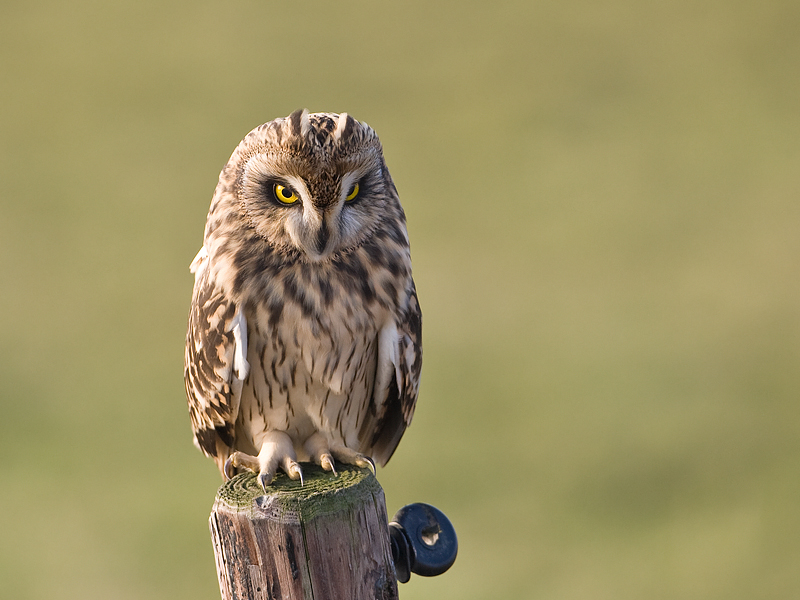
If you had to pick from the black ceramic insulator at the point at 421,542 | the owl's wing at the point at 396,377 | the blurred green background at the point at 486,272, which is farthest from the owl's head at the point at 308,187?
the blurred green background at the point at 486,272

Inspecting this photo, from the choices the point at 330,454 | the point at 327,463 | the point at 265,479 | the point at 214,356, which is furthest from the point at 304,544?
the point at 214,356

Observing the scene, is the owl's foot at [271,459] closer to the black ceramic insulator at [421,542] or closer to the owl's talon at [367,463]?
the owl's talon at [367,463]

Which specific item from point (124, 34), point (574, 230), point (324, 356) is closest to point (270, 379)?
point (324, 356)

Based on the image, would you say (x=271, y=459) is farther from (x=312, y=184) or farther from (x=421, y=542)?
(x=312, y=184)

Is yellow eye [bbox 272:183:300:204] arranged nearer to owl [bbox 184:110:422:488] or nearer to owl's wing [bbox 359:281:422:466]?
owl [bbox 184:110:422:488]

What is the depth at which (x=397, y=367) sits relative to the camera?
361 centimetres

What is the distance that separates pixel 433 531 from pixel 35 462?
7563 mm

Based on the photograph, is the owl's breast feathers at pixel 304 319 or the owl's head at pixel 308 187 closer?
the owl's head at pixel 308 187

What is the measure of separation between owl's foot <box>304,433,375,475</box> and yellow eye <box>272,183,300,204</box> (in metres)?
0.80

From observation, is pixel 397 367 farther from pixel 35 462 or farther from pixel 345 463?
pixel 35 462

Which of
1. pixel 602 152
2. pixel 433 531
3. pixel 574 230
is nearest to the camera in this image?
pixel 433 531

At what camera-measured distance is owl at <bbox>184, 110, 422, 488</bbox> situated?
3.20m

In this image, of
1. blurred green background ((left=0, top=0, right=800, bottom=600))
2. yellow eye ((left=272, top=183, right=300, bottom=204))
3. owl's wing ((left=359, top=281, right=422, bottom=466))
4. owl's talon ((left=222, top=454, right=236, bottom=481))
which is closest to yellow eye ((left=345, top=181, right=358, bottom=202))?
yellow eye ((left=272, top=183, right=300, bottom=204))

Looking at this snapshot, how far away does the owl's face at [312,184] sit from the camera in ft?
10.2
